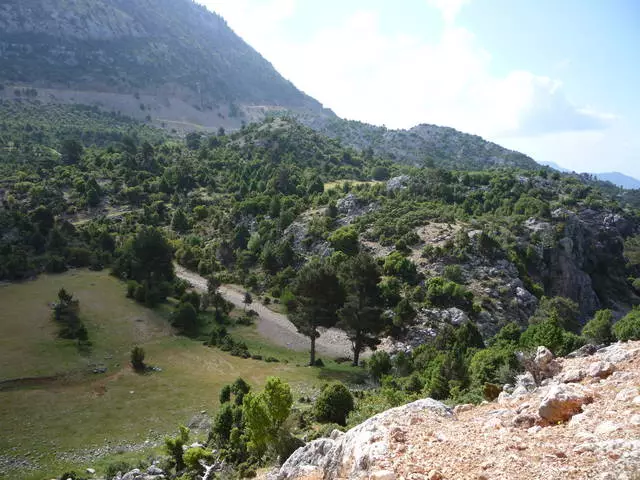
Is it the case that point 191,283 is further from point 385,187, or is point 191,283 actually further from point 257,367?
point 385,187

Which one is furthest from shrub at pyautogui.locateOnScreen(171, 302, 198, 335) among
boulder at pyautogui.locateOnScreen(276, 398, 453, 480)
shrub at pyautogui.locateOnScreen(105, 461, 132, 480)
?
boulder at pyautogui.locateOnScreen(276, 398, 453, 480)

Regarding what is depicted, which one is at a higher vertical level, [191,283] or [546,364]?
[546,364]

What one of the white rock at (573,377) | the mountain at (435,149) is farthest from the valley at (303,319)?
the mountain at (435,149)

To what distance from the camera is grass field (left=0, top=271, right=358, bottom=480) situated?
2747 centimetres

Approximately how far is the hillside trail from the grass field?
2.31 m

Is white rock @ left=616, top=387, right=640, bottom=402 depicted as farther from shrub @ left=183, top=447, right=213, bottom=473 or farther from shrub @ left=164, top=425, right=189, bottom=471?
shrub @ left=164, top=425, right=189, bottom=471

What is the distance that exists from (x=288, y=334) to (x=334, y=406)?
27.4 m

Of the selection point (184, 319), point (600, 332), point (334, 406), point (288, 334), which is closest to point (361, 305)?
point (288, 334)

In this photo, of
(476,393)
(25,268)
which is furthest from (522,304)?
(25,268)

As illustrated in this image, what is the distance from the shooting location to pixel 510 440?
10.2m

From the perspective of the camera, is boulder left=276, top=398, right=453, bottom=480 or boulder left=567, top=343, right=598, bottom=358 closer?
boulder left=276, top=398, right=453, bottom=480

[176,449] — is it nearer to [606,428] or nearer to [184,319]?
[606,428]

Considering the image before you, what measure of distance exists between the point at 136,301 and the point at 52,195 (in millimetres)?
49535

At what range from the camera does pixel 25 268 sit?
5925 centimetres
